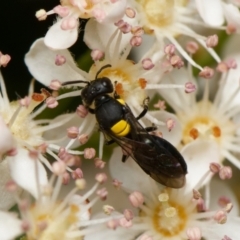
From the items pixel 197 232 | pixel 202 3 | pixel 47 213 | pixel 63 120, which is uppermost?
pixel 202 3

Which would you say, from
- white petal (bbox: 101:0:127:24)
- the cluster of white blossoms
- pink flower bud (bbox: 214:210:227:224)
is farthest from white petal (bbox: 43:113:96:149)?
pink flower bud (bbox: 214:210:227:224)

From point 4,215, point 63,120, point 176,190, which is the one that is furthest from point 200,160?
point 4,215

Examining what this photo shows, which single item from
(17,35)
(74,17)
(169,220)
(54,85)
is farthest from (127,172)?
(17,35)

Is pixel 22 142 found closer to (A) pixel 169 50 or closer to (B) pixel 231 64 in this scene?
(A) pixel 169 50

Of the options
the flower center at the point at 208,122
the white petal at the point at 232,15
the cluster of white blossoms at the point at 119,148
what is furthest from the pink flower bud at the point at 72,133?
the white petal at the point at 232,15

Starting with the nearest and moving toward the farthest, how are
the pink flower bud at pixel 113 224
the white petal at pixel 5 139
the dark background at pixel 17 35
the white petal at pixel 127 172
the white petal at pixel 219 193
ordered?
the white petal at pixel 5 139
the pink flower bud at pixel 113 224
the white petal at pixel 127 172
the white petal at pixel 219 193
the dark background at pixel 17 35

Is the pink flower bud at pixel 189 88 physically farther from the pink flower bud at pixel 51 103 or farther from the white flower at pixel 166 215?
the pink flower bud at pixel 51 103

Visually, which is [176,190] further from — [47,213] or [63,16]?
[63,16]
